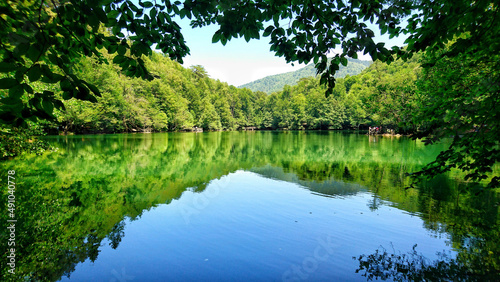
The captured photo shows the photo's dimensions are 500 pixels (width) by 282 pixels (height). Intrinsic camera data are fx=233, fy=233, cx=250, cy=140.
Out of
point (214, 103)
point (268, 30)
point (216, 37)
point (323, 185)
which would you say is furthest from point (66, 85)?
point (214, 103)

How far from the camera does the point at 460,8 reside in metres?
2.90

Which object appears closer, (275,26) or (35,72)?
(35,72)

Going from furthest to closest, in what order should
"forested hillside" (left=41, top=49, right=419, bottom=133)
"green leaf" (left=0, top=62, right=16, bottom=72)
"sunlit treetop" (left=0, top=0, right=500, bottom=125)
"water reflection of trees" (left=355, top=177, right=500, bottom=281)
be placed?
"forested hillside" (left=41, top=49, right=419, bottom=133), "water reflection of trees" (left=355, top=177, right=500, bottom=281), "sunlit treetop" (left=0, top=0, right=500, bottom=125), "green leaf" (left=0, top=62, right=16, bottom=72)

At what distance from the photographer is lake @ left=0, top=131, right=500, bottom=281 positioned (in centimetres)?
453

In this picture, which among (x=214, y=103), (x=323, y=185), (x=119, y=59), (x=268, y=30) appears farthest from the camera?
(x=214, y=103)

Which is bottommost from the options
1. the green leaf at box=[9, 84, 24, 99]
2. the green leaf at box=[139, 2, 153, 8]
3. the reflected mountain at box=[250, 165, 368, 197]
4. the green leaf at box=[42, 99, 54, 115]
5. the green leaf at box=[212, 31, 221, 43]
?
the reflected mountain at box=[250, 165, 368, 197]

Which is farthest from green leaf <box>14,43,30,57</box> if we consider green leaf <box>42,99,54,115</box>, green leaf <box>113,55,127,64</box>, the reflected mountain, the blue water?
the reflected mountain

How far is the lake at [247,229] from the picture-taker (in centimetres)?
453

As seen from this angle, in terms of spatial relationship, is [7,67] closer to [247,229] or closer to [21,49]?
[21,49]

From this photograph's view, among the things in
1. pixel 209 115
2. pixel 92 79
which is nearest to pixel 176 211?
pixel 92 79

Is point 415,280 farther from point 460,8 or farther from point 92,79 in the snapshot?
point 92,79

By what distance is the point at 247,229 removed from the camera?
6.50 metres

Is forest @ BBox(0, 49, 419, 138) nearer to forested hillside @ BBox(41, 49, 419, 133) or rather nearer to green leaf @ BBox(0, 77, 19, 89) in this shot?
forested hillside @ BBox(41, 49, 419, 133)

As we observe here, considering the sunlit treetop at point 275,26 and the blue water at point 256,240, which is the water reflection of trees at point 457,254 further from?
the sunlit treetop at point 275,26
